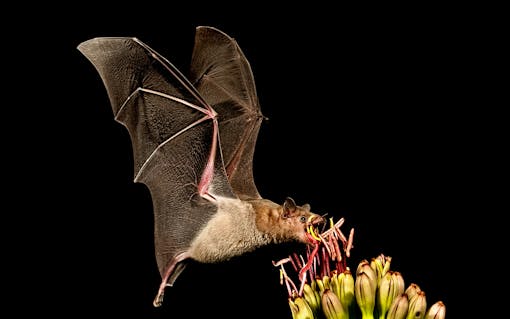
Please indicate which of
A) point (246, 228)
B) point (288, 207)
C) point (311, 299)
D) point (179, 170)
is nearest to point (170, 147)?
point (179, 170)

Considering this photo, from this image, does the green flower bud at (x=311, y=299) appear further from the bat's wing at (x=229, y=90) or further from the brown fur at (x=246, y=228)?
the bat's wing at (x=229, y=90)

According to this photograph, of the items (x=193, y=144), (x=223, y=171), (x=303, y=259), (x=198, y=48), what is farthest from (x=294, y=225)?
(x=198, y=48)

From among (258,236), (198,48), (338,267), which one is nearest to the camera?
(338,267)

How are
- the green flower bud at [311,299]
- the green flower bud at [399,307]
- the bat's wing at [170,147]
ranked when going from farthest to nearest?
the bat's wing at [170,147], the green flower bud at [311,299], the green flower bud at [399,307]

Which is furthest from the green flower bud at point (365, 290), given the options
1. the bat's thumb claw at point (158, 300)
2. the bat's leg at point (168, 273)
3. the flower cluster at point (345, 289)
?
the bat's thumb claw at point (158, 300)

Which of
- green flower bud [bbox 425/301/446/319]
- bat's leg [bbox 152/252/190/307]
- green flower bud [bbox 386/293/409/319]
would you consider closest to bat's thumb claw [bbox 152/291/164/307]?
bat's leg [bbox 152/252/190/307]

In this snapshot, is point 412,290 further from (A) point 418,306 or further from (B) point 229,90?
(B) point 229,90

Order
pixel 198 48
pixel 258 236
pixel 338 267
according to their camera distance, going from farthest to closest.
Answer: pixel 198 48 → pixel 258 236 → pixel 338 267

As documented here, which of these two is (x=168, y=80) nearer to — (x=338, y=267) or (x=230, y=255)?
(x=230, y=255)
